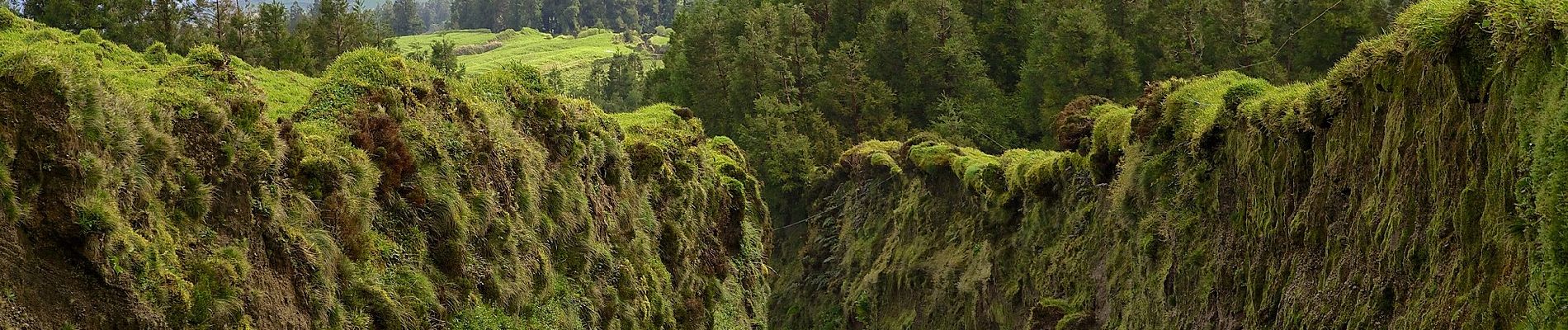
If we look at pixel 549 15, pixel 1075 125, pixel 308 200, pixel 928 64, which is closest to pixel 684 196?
pixel 1075 125

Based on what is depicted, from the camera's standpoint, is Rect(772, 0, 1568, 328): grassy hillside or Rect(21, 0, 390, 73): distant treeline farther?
Rect(21, 0, 390, 73): distant treeline

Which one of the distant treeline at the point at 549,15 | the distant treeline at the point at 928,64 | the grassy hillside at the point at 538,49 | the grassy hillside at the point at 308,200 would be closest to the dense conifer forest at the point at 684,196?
the grassy hillside at the point at 308,200

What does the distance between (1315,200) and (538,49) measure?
107279 millimetres

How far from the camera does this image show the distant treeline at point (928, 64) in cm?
3809

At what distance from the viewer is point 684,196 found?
22234mm

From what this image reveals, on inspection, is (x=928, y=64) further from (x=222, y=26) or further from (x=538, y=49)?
(x=538, y=49)

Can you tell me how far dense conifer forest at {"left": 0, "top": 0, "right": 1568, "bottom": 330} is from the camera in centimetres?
672

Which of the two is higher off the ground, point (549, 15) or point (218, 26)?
point (549, 15)

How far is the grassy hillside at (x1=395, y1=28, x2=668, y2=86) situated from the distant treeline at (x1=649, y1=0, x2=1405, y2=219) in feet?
126

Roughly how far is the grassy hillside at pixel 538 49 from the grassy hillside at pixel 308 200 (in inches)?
→ 2831

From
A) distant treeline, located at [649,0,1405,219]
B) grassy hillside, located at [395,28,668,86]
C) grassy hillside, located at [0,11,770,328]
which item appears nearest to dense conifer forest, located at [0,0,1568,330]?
grassy hillside, located at [0,11,770,328]

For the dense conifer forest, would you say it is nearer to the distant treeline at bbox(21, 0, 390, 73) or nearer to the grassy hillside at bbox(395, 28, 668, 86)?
the distant treeline at bbox(21, 0, 390, 73)

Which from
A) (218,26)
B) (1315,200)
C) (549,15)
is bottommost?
(1315,200)

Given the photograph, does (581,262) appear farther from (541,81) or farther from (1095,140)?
(1095,140)
